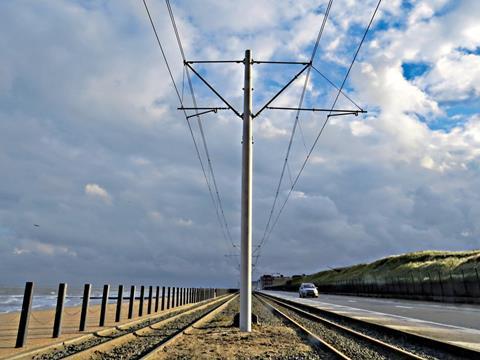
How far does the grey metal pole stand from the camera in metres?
13.7

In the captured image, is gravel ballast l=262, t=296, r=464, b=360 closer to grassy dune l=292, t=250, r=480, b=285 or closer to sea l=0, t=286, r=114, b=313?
sea l=0, t=286, r=114, b=313

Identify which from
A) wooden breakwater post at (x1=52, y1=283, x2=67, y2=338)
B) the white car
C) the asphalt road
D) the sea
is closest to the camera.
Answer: wooden breakwater post at (x1=52, y1=283, x2=67, y2=338)

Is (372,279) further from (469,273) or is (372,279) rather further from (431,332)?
(431,332)

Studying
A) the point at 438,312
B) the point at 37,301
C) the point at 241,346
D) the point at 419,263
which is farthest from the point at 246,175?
the point at 419,263

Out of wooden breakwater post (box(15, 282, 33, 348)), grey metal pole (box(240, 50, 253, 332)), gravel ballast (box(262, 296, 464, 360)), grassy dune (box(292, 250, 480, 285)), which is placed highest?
grassy dune (box(292, 250, 480, 285))

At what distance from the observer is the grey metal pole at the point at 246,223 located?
1373cm

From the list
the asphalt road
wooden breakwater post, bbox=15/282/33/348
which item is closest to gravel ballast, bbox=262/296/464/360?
the asphalt road

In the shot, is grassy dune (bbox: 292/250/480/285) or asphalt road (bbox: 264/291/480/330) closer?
asphalt road (bbox: 264/291/480/330)

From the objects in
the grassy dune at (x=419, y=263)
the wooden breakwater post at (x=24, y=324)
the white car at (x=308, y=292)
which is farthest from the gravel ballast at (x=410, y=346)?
the white car at (x=308, y=292)

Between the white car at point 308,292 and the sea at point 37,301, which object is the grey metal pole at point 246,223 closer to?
the sea at point 37,301

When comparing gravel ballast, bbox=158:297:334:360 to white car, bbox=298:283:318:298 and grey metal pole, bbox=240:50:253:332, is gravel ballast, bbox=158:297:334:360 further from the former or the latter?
white car, bbox=298:283:318:298

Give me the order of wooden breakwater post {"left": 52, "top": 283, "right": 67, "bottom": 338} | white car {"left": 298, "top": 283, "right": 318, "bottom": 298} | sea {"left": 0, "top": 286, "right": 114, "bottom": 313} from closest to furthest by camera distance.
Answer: wooden breakwater post {"left": 52, "top": 283, "right": 67, "bottom": 338} < sea {"left": 0, "top": 286, "right": 114, "bottom": 313} < white car {"left": 298, "top": 283, "right": 318, "bottom": 298}

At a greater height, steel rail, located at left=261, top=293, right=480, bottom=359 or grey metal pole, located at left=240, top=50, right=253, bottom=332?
grey metal pole, located at left=240, top=50, right=253, bottom=332

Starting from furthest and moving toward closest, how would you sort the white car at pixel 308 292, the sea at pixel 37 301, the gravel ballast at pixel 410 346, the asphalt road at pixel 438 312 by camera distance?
the white car at pixel 308 292
the sea at pixel 37 301
the asphalt road at pixel 438 312
the gravel ballast at pixel 410 346
